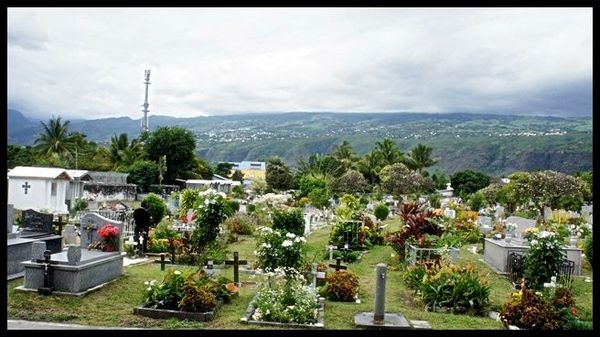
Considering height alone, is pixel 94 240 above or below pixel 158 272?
above

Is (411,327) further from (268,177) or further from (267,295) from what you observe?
(268,177)

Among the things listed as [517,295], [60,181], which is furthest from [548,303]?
[60,181]

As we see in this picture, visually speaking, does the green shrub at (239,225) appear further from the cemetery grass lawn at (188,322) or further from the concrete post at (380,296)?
the concrete post at (380,296)

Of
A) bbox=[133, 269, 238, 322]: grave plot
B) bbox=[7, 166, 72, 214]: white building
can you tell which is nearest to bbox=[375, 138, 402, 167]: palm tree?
bbox=[7, 166, 72, 214]: white building

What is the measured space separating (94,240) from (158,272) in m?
1.73

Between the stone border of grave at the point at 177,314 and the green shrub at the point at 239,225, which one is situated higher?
the stone border of grave at the point at 177,314

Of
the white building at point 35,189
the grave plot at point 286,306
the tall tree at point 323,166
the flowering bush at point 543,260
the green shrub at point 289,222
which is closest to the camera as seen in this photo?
the grave plot at point 286,306

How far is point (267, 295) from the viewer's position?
33.5ft

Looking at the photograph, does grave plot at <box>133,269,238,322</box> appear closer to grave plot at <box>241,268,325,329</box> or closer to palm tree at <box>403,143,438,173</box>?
grave plot at <box>241,268,325,329</box>

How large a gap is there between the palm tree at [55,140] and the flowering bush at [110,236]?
58.1 meters

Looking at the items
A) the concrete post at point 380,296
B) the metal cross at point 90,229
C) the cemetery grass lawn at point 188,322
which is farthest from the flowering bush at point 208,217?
the concrete post at point 380,296

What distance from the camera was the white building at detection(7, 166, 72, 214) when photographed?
99.1 ft

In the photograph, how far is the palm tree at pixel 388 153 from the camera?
71.7m

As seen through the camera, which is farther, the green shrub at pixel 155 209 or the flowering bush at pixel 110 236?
the green shrub at pixel 155 209
